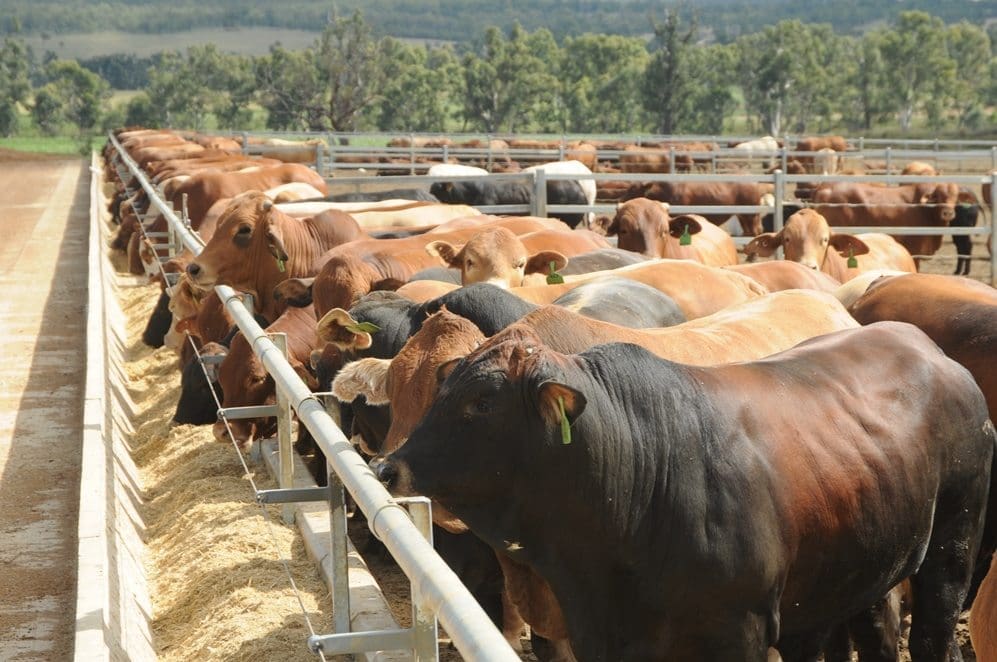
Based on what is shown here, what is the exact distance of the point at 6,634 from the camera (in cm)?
532

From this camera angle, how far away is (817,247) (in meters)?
11.1

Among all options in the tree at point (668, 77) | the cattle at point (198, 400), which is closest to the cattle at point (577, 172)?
the cattle at point (198, 400)

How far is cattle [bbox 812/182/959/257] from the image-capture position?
59.5ft

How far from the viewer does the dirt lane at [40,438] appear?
5535 mm

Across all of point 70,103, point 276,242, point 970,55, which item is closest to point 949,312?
point 276,242

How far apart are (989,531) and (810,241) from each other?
6.13 metres

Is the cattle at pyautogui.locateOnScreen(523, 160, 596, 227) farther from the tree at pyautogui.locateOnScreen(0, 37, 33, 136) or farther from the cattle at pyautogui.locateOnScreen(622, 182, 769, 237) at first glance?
the tree at pyautogui.locateOnScreen(0, 37, 33, 136)

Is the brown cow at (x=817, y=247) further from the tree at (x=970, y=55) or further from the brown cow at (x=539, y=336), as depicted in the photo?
the tree at (x=970, y=55)

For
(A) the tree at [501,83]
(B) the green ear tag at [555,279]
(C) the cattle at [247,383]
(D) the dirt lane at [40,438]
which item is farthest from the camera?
(A) the tree at [501,83]

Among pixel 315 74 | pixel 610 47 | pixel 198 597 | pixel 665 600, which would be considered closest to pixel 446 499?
pixel 665 600

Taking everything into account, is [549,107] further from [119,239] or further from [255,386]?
[255,386]

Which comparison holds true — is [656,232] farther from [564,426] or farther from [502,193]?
[502,193]

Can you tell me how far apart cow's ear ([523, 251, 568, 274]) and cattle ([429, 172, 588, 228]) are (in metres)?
9.61

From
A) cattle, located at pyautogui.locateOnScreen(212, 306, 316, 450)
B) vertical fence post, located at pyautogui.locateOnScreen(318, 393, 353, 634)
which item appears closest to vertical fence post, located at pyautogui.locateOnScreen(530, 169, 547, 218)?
cattle, located at pyautogui.locateOnScreen(212, 306, 316, 450)
